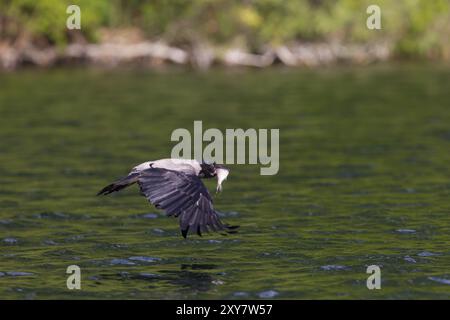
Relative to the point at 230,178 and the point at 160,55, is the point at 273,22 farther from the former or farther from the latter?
the point at 230,178

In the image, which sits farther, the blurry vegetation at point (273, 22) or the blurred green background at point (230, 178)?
the blurry vegetation at point (273, 22)

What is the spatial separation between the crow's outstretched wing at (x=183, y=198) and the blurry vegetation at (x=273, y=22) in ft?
125

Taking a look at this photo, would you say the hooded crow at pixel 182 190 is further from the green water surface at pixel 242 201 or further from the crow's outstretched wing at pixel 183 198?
the green water surface at pixel 242 201

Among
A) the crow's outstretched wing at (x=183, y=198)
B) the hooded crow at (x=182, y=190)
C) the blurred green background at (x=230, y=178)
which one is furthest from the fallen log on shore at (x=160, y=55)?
the crow's outstretched wing at (x=183, y=198)

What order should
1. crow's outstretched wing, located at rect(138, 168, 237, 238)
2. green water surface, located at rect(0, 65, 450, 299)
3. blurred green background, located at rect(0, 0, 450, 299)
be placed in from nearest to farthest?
crow's outstretched wing, located at rect(138, 168, 237, 238)
green water surface, located at rect(0, 65, 450, 299)
blurred green background, located at rect(0, 0, 450, 299)

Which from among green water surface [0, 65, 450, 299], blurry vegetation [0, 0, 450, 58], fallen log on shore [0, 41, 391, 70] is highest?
blurry vegetation [0, 0, 450, 58]

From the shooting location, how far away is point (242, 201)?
60.9 ft

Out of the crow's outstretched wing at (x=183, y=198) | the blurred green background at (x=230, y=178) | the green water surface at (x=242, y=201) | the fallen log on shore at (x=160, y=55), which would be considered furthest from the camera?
the fallen log on shore at (x=160, y=55)

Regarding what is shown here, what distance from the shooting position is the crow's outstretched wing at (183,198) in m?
12.5

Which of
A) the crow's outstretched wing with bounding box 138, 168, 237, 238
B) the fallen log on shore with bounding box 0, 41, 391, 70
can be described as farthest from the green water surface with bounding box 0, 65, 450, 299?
the fallen log on shore with bounding box 0, 41, 391, 70

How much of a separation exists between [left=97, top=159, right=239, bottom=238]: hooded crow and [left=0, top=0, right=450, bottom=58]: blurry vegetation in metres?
37.4

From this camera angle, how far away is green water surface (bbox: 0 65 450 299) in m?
12.8

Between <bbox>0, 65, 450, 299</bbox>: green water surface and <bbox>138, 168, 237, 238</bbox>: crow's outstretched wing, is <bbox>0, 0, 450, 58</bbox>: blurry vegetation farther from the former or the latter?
<bbox>138, 168, 237, 238</bbox>: crow's outstretched wing

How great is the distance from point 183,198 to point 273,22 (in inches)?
1605
